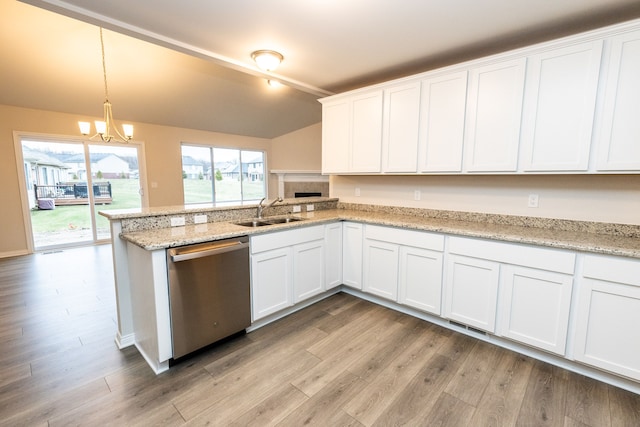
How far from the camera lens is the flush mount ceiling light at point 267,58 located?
8.39 feet

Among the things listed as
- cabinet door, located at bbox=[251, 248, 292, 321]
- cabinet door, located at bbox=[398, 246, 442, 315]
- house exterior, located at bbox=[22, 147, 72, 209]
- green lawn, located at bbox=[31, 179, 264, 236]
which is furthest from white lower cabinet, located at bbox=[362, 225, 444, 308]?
house exterior, located at bbox=[22, 147, 72, 209]

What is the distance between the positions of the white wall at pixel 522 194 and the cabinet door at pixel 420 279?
27.1 inches

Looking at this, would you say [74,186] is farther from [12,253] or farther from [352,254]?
[352,254]

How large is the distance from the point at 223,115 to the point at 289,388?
5599 millimetres

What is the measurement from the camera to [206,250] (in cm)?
202

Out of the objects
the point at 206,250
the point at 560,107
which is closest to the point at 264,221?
the point at 206,250

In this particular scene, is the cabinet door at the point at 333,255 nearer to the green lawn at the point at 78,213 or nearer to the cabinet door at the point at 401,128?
the cabinet door at the point at 401,128

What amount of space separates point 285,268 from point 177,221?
1.02m

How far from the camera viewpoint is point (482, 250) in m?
2.23

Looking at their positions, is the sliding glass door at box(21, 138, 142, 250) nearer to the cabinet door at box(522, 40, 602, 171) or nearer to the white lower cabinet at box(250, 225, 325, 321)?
the white lower cabinet at box(250, 225, 325, 321)

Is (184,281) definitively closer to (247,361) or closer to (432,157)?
(247,361)

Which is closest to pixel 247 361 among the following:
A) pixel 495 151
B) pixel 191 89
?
pixel 495 151

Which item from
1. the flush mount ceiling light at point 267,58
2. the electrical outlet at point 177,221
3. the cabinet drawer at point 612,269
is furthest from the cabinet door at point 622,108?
the electrical outlet at point 177,221

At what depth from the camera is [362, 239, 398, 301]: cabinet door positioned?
110 inches
